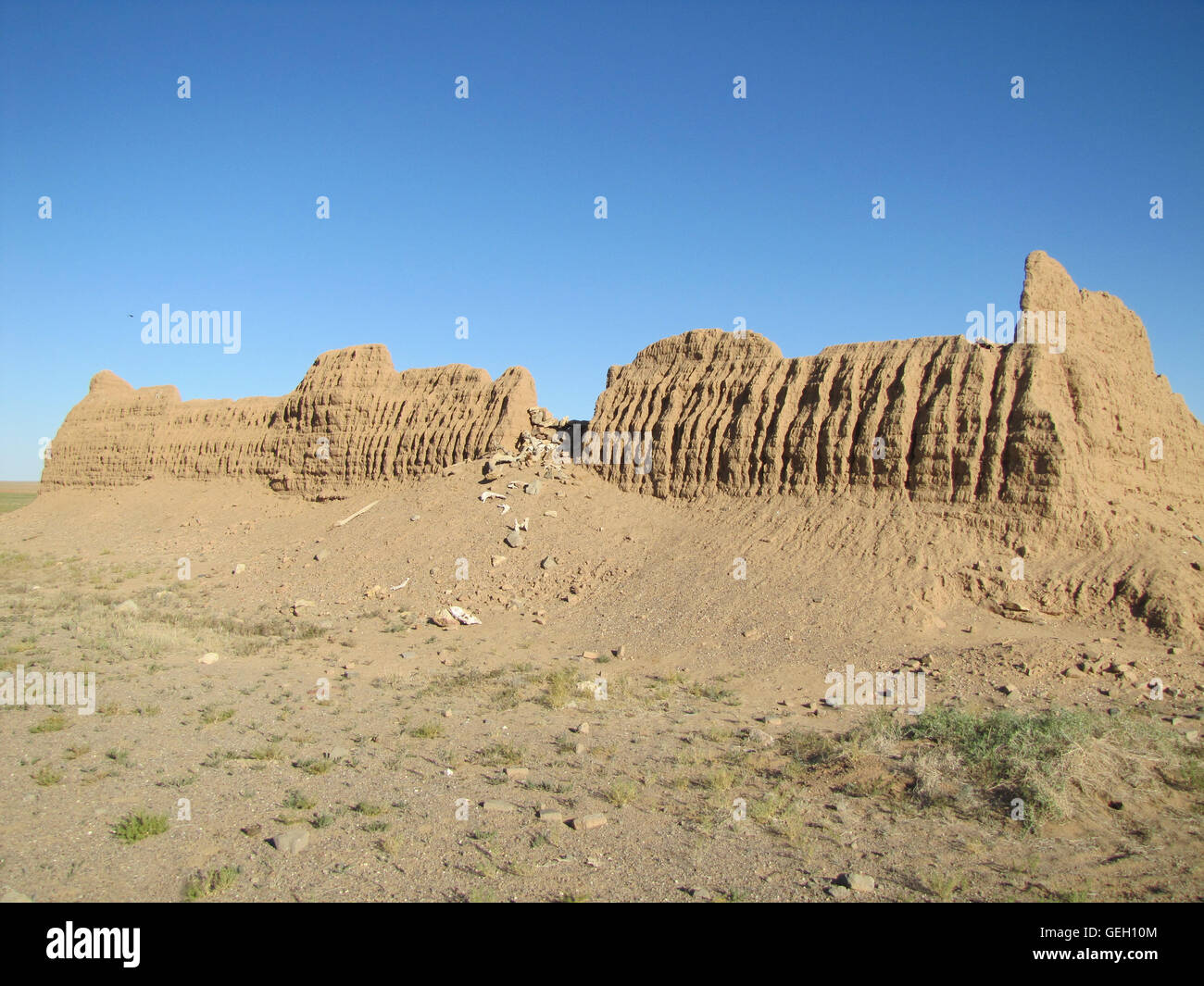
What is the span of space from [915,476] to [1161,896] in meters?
10.8

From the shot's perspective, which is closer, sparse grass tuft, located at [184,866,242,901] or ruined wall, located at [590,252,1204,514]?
sparse grass tuft, located at [184,866,242,901]

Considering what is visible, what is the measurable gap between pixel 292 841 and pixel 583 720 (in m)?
4.85

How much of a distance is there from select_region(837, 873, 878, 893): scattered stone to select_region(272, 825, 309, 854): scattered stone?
14.6 ft

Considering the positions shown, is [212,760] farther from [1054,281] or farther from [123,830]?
[1054,281]

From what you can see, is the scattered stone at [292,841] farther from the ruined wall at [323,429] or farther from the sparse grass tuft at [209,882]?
the ruined wall at [323,429]

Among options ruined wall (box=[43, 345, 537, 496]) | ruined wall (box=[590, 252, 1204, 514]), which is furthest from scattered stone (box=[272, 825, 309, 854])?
ruined wall (box=[43, 345, 537, 496])

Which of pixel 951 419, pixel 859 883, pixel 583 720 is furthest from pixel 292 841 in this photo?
pixel 951 419

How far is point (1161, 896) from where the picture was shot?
18.2ft

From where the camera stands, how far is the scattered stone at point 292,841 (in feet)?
20.2

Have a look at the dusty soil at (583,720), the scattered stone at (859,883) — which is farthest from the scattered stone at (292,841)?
the scattered stone at (859,883)

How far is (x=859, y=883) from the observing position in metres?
5.66

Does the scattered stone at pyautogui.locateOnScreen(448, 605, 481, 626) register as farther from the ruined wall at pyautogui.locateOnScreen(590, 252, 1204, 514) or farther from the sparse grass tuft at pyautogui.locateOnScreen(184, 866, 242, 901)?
the sparse grass tuft at pyautogui.locateOnScreen(184, 866, 242, 901)

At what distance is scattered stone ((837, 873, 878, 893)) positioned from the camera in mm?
5625
